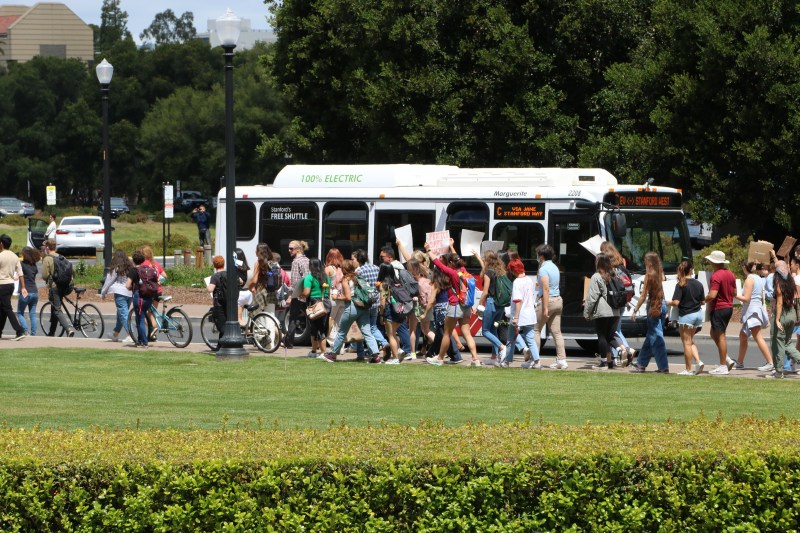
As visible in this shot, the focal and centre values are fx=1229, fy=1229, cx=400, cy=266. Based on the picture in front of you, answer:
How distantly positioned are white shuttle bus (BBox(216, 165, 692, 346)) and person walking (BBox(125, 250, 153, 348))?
3.07 m

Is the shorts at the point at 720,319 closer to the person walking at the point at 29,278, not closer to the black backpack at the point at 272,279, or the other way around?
the black backpack at the point at 272,279

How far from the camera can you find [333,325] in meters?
19.3

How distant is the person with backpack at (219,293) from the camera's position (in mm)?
18422

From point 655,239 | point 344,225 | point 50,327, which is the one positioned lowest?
point 50,327

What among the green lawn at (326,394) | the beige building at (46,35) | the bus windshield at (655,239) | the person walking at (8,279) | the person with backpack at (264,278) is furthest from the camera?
the beige building at (46,35)

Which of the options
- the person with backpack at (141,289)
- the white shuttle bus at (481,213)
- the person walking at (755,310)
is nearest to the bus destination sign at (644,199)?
the white shuttle bus at (481,213)

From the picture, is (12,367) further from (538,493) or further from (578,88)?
(578,88)

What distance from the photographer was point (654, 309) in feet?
52.7

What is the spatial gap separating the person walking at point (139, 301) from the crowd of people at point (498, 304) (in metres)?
0.04

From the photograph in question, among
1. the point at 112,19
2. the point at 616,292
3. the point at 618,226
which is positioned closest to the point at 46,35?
the point at 112,19

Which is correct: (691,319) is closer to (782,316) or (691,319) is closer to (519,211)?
(782,316)

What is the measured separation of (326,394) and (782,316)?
6.15 m

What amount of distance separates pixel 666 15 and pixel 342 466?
24.4 meters

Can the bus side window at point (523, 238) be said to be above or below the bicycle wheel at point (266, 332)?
above
